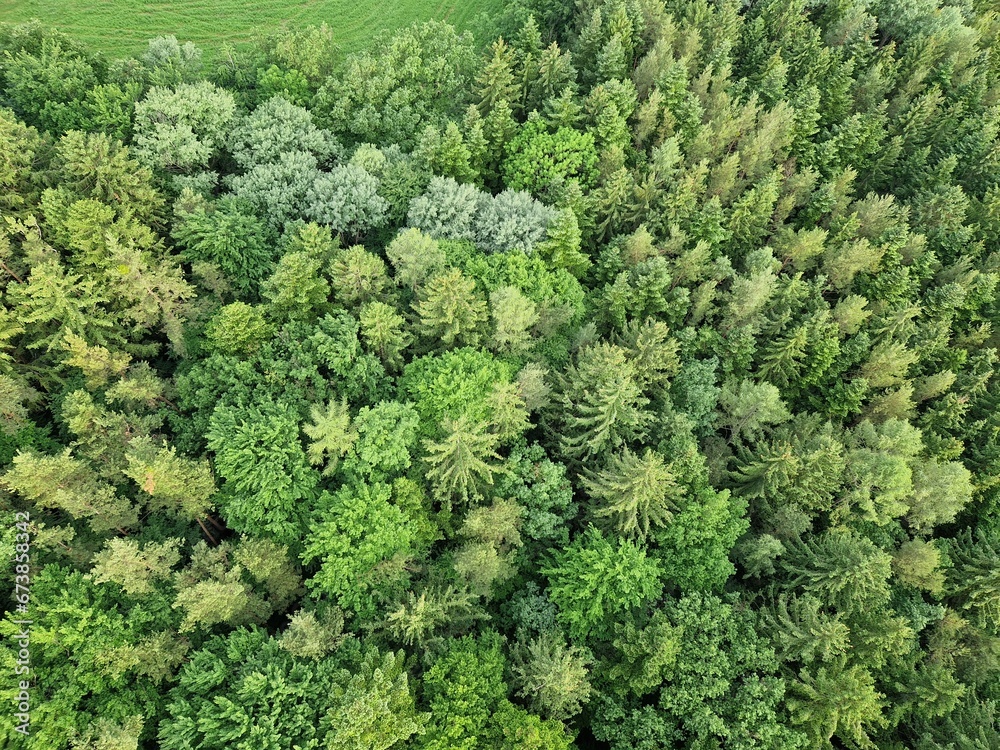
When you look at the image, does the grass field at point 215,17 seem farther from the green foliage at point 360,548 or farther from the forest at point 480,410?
the green foliage at point 360,548

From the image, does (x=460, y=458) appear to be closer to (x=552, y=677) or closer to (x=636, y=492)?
(x=636, y=492)

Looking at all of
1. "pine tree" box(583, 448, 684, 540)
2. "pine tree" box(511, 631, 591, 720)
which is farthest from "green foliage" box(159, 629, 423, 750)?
"pine tree" box(583, 448, 684, 540)

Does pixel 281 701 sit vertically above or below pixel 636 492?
below

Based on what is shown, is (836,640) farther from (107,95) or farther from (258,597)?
(107,95)

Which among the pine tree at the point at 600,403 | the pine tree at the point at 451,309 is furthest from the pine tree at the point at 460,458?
the pine tree at the point at 451,309

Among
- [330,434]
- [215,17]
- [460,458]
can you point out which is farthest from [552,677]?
[215,17]

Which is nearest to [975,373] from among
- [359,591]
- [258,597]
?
[359,591]
